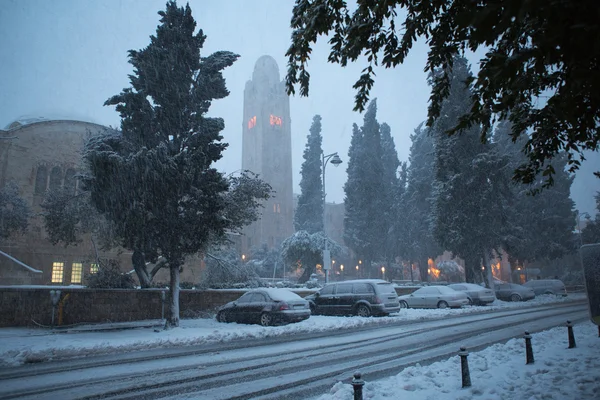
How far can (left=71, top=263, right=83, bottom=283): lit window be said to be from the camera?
1355 inches

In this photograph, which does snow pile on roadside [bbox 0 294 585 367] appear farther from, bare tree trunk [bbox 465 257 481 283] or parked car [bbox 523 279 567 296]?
parked car [bbox 523 279 567 296]

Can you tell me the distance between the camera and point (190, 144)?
14672 millimetres

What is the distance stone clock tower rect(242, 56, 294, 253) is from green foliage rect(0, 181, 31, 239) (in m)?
45.1

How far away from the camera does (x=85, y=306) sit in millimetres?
16453

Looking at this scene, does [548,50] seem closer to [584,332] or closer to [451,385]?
[451,385]

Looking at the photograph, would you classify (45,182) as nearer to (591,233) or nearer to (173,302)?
(173,302)

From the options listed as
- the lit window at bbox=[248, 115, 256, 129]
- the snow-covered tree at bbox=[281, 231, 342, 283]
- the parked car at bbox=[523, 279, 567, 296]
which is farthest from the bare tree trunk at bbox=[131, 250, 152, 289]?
the lit window at bbox=[248, 115, 256, 129]

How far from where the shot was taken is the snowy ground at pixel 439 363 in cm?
558

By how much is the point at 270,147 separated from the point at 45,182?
49792mm

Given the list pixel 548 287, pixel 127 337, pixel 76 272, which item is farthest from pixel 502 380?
pixel 76 272

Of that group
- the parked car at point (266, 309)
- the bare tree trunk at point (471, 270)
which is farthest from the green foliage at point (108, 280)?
the bare tree trunk at point (471, 270)

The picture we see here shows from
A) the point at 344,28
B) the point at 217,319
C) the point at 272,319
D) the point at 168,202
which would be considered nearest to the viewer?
the point at 344,28

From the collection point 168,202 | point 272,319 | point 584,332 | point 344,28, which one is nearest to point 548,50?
point 344,28

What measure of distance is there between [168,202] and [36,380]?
7397 millimetres
